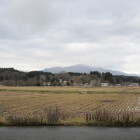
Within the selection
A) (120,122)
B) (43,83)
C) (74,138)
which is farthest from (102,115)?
(43,83)

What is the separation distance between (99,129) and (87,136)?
93.6 inches

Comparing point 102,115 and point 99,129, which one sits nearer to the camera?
point 99,129

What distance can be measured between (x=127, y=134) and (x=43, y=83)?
176205 mm

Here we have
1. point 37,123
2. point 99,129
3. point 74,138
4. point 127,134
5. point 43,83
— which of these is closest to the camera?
point 74,138

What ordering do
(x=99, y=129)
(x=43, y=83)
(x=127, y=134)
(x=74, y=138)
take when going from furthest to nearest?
(x=43, y=83) → (x=99, y=129) → (x=127, y=134) → (x=74, y=138)

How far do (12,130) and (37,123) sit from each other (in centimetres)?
238

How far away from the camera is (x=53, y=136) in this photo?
13680mm

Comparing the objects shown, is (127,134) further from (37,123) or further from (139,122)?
(37,123)

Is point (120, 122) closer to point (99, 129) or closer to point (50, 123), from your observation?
point (99, 129)

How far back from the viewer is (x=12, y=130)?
15297mm

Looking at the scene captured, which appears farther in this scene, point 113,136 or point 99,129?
point 99,129

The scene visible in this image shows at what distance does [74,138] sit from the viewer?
13.3 m

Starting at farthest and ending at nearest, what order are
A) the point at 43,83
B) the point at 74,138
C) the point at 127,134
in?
the point at 43,83
the point at 127,134
the point at 74,138

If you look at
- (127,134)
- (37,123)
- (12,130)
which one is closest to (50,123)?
(37,123)
